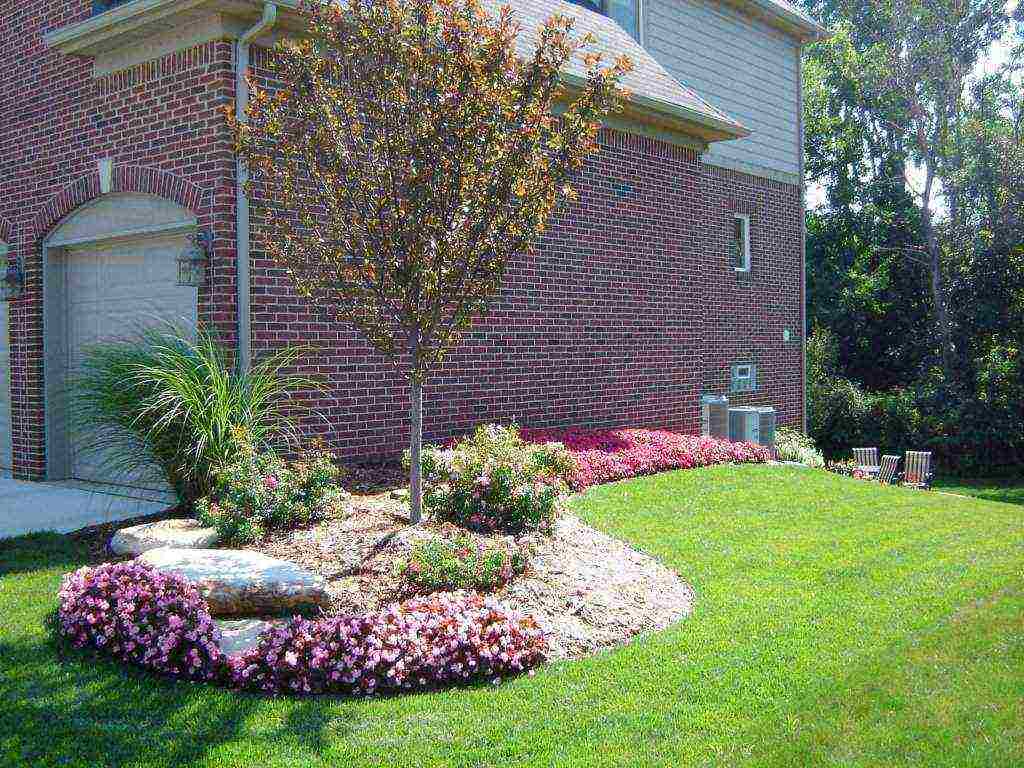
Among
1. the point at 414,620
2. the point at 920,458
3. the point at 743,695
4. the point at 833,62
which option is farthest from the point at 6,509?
the point at 833,62

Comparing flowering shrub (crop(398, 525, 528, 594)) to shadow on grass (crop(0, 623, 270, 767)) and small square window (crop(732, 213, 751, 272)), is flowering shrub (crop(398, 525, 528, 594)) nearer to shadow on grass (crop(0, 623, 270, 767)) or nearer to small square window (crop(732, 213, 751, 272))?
shadow on grass (crop(0, 623, 270, 767))

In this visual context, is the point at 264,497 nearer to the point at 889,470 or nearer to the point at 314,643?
the point at 314,643

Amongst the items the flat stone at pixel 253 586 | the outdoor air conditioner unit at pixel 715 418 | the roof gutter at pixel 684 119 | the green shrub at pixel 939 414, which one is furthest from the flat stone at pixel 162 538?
the green shrub at pixel 939 414

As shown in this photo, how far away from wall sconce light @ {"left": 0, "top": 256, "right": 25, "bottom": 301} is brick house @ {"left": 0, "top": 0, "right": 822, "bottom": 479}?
2.7 inches

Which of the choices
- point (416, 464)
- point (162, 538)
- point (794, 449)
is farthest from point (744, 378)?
point (162, 538)

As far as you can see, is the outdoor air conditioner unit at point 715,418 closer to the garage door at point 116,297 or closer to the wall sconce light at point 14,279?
the garage door at point 116,297

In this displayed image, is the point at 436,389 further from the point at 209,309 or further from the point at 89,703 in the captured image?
the point at 89,703

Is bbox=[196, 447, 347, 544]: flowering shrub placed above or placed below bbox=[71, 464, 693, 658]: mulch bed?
above

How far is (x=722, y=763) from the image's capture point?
3.98m

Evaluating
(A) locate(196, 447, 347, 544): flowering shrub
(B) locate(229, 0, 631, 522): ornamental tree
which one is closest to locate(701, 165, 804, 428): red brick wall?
(B) locate(229, 0, 631, 522): ornamental tree

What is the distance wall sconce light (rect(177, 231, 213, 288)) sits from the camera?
8719 mm

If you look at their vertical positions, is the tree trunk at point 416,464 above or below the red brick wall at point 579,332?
below

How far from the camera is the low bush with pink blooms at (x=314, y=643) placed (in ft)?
15.7

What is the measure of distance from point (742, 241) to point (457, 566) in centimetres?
1264
